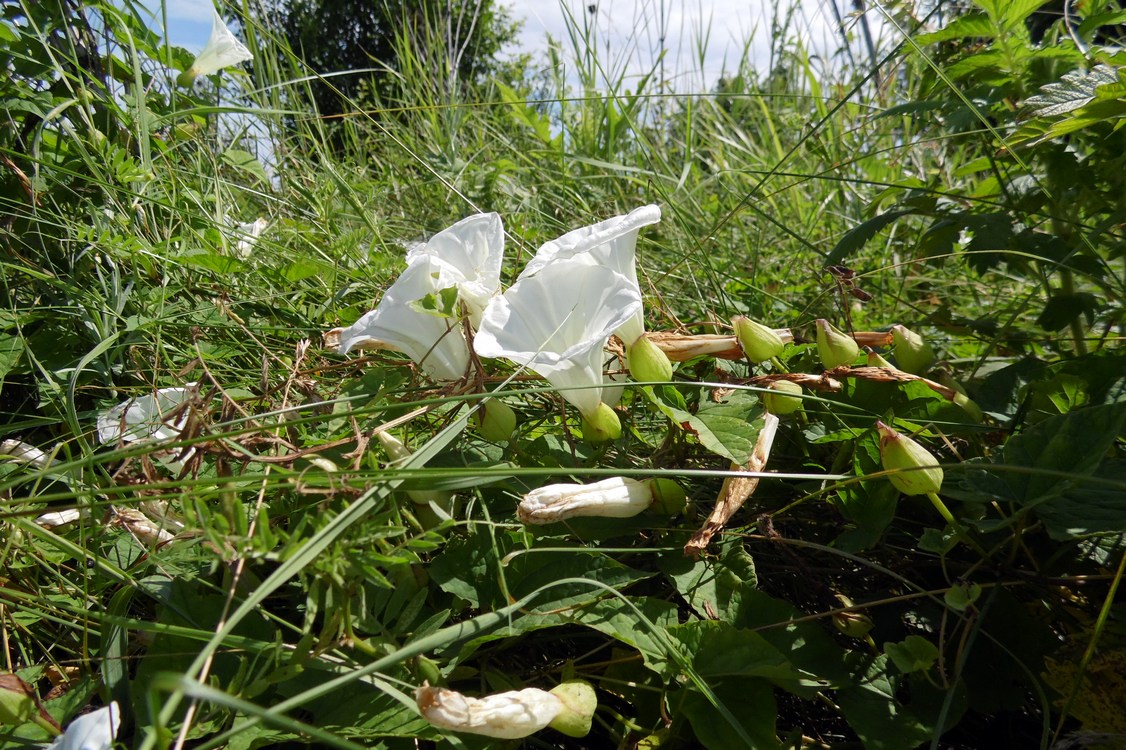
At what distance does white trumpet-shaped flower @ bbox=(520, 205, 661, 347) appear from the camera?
849 mm

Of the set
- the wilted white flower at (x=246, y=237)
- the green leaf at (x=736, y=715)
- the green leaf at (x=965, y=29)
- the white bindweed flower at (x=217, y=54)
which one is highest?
the white bindweed flower at (x=217, y=54)

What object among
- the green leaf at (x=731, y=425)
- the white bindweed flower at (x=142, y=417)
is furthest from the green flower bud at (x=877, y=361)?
the white bindweed flower at (x=142, y=417)

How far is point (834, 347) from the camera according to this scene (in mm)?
941

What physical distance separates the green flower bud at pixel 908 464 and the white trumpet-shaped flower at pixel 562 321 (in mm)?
296

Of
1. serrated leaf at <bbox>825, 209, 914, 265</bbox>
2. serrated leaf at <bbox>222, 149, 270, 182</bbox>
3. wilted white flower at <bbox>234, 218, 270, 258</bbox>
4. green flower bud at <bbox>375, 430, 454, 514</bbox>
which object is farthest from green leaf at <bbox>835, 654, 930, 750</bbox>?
serrated leaf at <bbox>222, 149, 270, 182</bbox>

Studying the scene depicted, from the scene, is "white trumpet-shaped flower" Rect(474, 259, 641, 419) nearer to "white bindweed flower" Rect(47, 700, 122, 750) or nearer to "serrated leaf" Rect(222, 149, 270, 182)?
"white bindweed flower" Rect(47, 700, 122, 750)

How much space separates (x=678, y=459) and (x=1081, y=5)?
1.05 m

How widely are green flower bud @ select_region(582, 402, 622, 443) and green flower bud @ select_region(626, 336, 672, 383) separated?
0.06m

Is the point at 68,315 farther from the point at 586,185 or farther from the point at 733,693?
the point at 586,185

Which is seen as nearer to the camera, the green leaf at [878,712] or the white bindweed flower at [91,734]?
the white bindweed flower at [91,734]

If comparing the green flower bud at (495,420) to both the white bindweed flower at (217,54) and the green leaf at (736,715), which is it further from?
the white bindweed flower at (217,54)

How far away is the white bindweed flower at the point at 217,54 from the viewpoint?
1.75 meters

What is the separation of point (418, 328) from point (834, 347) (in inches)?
19.9

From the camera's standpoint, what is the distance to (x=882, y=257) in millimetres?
2289
